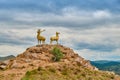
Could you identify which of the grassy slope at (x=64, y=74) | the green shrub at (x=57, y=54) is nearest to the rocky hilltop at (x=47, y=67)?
the grassy slope at (x=64, y=74)

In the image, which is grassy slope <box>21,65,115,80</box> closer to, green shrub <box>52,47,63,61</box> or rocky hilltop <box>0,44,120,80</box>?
rocky hilltop <box>0,44,120,80</box>

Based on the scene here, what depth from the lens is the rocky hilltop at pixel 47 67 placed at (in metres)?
79.6

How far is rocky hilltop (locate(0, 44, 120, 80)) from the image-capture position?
79.6 metres

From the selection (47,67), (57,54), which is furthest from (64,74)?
(57,54)

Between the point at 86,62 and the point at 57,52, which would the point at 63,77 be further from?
the point at 86,62

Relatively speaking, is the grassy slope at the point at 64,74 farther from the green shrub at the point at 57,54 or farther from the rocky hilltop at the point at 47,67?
the green shrub at the point at 57,54

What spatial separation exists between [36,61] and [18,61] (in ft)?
17.4

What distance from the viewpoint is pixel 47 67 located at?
8300 centimetres

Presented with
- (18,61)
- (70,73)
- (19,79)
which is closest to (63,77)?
(70,73)

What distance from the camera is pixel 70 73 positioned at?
83.5 metres

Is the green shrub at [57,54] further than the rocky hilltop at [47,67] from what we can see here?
Yes

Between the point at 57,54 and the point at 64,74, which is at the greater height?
the point at 57,54

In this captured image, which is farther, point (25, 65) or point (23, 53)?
point (23, 53)

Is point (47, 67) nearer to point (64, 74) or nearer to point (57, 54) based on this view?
point (64, 74)
